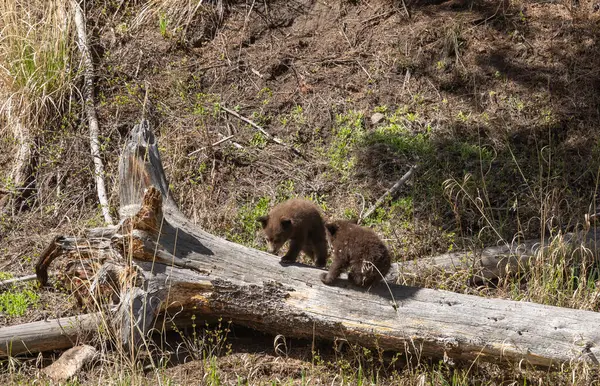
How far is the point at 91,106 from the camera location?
31.3 feet

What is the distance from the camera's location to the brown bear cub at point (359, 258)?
226 inches

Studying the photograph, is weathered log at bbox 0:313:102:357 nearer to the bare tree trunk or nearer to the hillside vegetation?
the hillside vegetation

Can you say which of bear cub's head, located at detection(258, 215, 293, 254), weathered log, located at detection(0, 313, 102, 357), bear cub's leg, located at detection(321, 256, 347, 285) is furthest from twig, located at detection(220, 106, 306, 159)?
weathered log, located at detection(0, 313, 102, 357)

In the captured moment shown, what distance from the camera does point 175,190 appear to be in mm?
8555

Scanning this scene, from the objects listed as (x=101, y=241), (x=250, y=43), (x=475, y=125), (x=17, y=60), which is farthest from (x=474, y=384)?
(x=17, y=60)

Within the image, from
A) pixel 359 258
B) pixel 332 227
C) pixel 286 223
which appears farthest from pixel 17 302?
pixel 359 258

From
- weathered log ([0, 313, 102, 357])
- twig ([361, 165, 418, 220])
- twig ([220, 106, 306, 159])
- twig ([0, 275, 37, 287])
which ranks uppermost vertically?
twig ([220, 106, 306, 159])

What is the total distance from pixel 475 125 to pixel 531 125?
71 centimetres

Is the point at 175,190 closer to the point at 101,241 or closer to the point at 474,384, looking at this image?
the point at 101,241

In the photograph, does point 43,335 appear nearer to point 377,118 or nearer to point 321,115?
point 321,115

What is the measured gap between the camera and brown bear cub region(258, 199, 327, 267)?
20.9 feet

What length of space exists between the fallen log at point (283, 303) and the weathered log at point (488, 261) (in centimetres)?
118

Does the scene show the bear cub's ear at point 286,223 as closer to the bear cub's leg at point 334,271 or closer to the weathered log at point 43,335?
the bear cub's leg at point 334,271

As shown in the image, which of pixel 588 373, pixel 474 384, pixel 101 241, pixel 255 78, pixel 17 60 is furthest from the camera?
pixel 255 78
